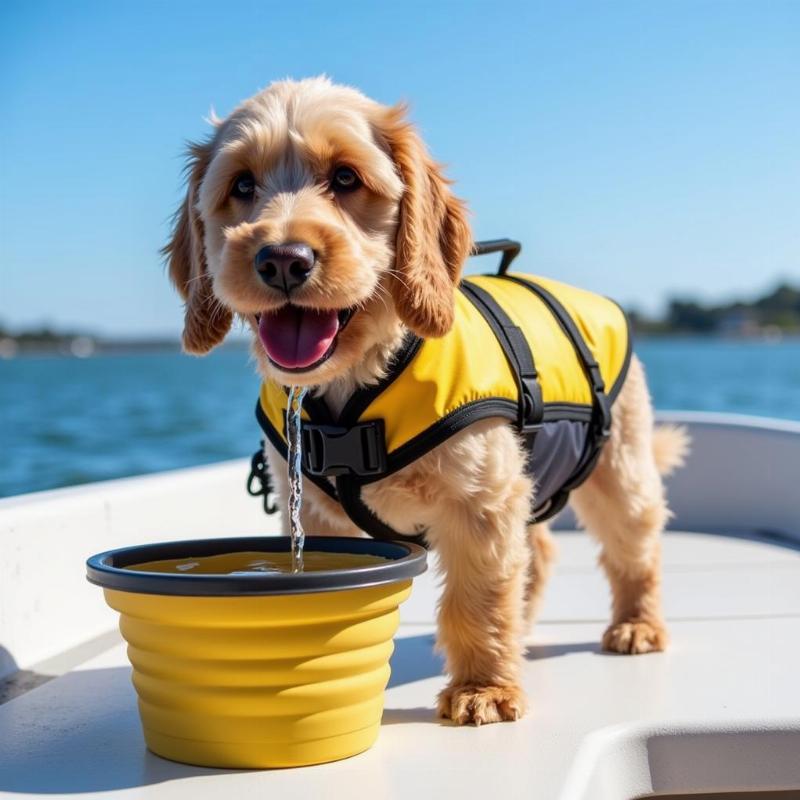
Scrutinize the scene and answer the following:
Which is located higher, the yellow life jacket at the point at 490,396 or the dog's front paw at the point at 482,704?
the yellow life jacket at the point at 490,396

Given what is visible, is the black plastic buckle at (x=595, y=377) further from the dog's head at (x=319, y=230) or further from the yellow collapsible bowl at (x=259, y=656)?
the yellow collapsible bowl at (x=259, y=656)

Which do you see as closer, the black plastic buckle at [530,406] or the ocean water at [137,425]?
the black plastic buckle at [530,406]

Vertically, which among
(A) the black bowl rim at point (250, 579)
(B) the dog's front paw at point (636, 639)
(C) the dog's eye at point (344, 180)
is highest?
(C) the dog's eye at point (344, 180)

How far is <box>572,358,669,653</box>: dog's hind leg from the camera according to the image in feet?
12.1

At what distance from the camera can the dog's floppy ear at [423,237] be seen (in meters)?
2.82

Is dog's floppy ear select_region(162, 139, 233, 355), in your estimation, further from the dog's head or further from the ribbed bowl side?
the ribbed bowl side

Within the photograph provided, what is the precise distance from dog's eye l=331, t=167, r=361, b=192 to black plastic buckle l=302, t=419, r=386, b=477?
1.98ft

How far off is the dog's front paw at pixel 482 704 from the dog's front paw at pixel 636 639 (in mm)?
744

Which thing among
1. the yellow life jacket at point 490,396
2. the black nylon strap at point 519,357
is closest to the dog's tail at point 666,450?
the yellow life jacket at point 490,396

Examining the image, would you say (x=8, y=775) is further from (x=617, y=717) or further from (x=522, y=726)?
(x=617, y=717)

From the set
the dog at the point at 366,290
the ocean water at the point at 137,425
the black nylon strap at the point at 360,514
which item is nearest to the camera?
the dog at the point at 366,290

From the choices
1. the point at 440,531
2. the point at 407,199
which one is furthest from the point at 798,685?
the point at 407,199

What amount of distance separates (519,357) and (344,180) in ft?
2.39

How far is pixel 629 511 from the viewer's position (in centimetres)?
371
